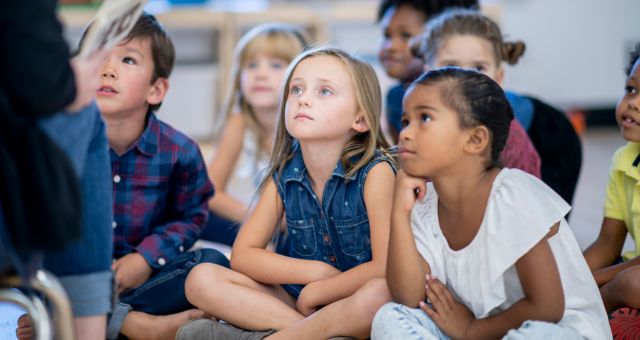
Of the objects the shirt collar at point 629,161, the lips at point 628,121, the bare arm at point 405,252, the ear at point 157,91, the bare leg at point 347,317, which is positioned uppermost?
the lips at point 628,121

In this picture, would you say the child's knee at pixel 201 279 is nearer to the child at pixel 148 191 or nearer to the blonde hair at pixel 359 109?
the child at pixel 148 191

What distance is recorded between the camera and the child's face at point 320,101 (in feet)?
5.61

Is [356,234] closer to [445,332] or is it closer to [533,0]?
[445,332]

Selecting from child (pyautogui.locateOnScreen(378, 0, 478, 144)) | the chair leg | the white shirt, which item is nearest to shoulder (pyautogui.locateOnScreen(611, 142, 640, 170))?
the white shirt

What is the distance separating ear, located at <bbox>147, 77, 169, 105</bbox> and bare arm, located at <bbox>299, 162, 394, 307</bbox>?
583mm

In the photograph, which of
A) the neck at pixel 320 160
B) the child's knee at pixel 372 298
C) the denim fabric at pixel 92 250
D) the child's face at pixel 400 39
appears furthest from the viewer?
the child's face at pixel 400 39

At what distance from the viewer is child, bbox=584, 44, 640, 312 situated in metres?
1.65

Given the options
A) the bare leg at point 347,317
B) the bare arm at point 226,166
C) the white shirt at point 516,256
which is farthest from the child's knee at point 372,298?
the bare arm at point 226,166

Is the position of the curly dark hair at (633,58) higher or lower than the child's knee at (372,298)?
higher

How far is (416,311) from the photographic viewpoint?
1489mm

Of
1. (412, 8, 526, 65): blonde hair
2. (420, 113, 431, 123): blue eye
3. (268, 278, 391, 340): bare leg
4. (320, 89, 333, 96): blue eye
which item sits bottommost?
(268, 278, 391, 340): bare leg

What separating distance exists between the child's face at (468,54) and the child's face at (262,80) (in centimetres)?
59

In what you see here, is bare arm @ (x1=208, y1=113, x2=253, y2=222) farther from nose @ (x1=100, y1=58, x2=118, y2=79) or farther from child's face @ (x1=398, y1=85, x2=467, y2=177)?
child's face @ (x1=398, y1=85, x2=467, y2=177)

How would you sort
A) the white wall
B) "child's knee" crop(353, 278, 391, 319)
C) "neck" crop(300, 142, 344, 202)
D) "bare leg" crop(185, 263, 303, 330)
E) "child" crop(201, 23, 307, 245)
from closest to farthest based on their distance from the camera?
"child's knee" crop(353, 278, 391, 319), "bare leg" crop(185, 263, 303, 330), "neck" crop(300, 142, 344, 202), "child" crop(201, 23, 307, 245), the white wall
